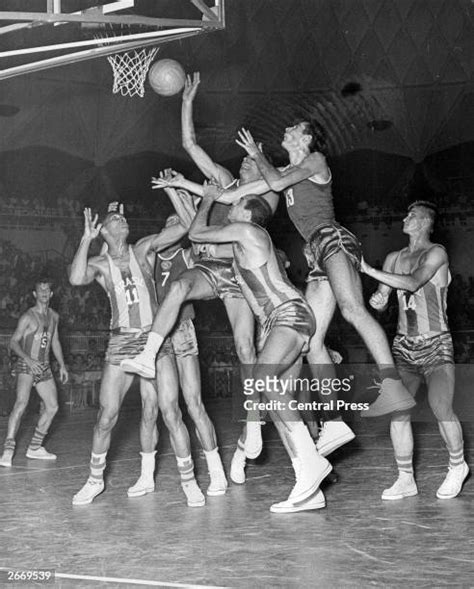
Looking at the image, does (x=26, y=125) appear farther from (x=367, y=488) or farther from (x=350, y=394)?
(x=367, y=488)

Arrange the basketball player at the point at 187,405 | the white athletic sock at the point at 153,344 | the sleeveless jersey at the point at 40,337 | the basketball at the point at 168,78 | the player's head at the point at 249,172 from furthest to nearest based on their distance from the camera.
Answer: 1. the sleeveless jersey at the point at 40,337
2. the basketball at the point at 168,78
3. the player's head at the point at 249,172
4. the basketball player at the point at 187,405
5. the white athletic sock at the point at 153,344

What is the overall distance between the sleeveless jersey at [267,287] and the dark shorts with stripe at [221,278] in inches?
28.7

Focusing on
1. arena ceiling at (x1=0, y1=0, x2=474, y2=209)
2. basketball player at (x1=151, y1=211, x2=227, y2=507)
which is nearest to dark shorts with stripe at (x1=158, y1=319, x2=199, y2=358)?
basketball player at (x1=151, y1=211, x2=227, y2=507)

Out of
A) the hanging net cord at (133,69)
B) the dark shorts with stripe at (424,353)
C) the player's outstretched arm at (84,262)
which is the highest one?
the hanging net cord at (133,69)

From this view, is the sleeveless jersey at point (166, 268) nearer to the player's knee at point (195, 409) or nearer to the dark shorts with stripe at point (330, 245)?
the player's knee at point (195, 409)

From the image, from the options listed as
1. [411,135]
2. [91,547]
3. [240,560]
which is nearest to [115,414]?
[91,547]

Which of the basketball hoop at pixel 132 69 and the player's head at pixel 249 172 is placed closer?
the player's head at pixel 249 172

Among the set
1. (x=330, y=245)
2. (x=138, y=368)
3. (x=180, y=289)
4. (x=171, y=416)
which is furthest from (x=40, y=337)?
(x=330, y=245)

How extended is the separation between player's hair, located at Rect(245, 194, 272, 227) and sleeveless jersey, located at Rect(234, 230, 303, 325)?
1.02ft

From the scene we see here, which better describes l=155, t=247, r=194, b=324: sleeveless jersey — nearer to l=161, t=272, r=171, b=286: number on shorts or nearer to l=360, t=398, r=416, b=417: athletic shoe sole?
l=161, t=272, r=171, b=286: number on shorts

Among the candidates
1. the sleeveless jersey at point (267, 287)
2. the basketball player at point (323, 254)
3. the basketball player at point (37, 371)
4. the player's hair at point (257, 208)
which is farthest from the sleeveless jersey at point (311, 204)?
the basketball player at point (37, 371)

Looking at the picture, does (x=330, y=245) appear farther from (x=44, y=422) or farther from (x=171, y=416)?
(x=44, y=422)

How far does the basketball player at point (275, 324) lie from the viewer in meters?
6.39

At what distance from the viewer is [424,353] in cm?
701
